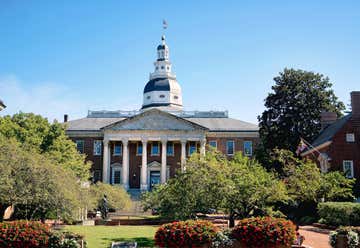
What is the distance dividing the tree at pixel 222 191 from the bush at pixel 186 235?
16.4 feet

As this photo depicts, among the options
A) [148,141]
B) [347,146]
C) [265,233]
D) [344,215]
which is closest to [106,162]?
[148,141]

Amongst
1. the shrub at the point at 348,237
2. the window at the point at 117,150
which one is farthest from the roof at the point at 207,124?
the shrub at the point at 348,237

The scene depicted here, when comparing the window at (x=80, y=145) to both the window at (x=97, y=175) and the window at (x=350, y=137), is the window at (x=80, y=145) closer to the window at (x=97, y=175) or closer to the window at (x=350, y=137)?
the window at (x=97, y=175)

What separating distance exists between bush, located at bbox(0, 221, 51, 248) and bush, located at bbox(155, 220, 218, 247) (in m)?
3.92

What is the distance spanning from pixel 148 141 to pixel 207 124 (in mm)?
9114

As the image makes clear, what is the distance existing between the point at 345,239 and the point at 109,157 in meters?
46.3

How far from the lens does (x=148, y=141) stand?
59.6m

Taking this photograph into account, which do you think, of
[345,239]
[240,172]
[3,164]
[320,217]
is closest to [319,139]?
[320,217]

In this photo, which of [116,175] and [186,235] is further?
[116,175]

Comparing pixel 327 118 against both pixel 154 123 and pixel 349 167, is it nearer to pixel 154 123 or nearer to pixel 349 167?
pixel 349 167

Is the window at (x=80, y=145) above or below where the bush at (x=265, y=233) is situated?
above

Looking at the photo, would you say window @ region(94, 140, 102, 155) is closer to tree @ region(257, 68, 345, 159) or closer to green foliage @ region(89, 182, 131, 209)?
green foliage @ region(89, 182, 131, 209)

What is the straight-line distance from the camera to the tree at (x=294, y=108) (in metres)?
44.8

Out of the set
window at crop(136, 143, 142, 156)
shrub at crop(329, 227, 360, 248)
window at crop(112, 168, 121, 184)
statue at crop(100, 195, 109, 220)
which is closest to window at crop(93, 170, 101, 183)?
window at crop(112, 168, 121, 184)
